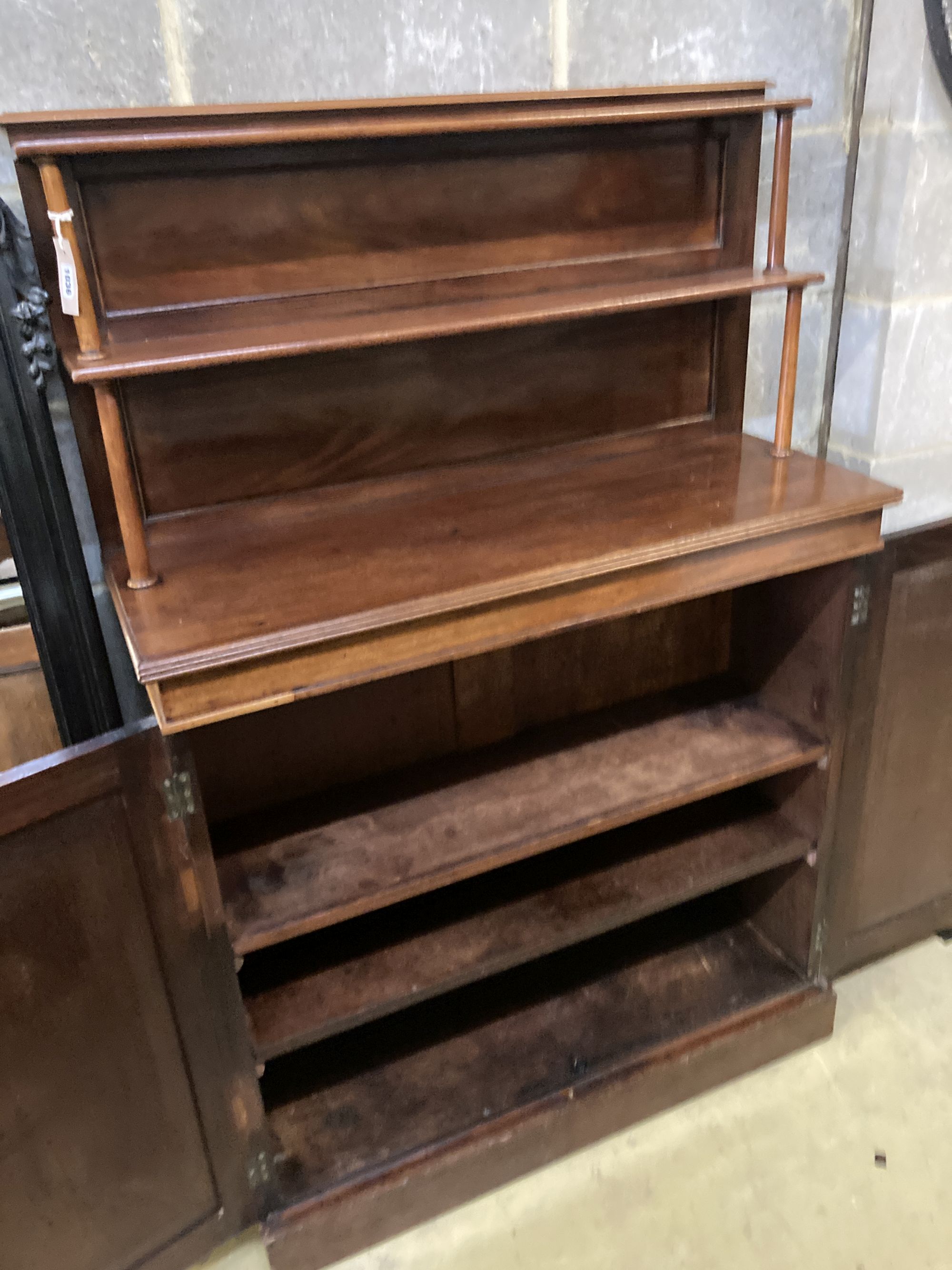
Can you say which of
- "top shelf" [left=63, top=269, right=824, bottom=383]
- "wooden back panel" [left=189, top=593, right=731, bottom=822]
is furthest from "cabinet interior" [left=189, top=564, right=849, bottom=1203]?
"top shelf" [left=63, top=269, right=824, bottom=383]

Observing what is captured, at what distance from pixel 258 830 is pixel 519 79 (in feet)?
3.76

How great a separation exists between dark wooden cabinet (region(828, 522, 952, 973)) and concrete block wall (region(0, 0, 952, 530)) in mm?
304

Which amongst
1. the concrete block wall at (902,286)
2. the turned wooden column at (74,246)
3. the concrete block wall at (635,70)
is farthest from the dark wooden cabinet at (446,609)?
the concrete block wall at (902,286)

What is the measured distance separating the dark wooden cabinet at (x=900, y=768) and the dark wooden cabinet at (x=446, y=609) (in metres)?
0.06

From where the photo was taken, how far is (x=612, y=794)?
148cm

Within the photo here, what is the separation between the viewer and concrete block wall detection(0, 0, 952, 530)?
1.14m

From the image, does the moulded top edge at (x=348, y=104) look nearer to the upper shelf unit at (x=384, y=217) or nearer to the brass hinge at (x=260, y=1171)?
the upper shelf unit at (x=384, y=217)

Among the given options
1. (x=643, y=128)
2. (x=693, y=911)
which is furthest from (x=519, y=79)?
(x=693, y=911)

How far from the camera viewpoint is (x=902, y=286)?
1562mm

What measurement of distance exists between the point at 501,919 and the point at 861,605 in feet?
2.41

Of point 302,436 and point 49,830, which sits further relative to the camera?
point 302,436

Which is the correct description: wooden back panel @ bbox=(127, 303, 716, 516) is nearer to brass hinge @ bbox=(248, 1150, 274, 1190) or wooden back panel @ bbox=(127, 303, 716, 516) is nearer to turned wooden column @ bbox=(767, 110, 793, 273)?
turned wooden column @ bbox=(767, 110, 793, 273)

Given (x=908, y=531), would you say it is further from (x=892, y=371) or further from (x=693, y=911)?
(x=693, y=911)

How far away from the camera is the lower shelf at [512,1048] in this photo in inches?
58.9
